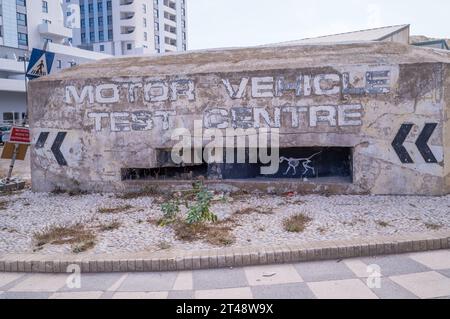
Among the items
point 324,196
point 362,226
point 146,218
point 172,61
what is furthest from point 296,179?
point 172,61

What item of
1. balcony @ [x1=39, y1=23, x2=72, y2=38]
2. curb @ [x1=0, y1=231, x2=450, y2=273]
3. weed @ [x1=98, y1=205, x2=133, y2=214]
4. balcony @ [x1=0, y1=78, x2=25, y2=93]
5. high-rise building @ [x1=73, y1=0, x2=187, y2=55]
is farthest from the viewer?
high-rise building @ [x1=73, y1=0, x2=187, y2=55]

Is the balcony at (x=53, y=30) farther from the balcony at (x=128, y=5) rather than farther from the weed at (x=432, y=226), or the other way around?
the weed at (x=432, y=226)

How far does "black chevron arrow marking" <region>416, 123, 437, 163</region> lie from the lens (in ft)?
23.6

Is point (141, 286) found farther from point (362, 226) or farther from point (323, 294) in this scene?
point (362, 226)

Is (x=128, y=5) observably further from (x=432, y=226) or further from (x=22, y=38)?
(x=432, y=226)

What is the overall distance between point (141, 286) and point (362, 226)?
308 cm

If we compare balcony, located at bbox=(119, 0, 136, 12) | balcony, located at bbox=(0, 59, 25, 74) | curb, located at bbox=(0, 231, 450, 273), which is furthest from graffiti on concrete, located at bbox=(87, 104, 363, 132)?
balcony, located at bbox=(119, 0, 136, 12)

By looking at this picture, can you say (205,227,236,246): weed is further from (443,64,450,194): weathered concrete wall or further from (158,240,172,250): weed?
(443,64,450,194): weathered concrete wall

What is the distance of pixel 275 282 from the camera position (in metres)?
3.99

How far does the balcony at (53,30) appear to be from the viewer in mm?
47094

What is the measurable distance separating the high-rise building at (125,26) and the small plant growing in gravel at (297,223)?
59488mm

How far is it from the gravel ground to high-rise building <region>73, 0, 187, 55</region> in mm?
57535

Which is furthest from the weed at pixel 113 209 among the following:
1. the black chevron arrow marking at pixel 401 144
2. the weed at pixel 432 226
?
the black chevron arrow marking at pixel 401 144
